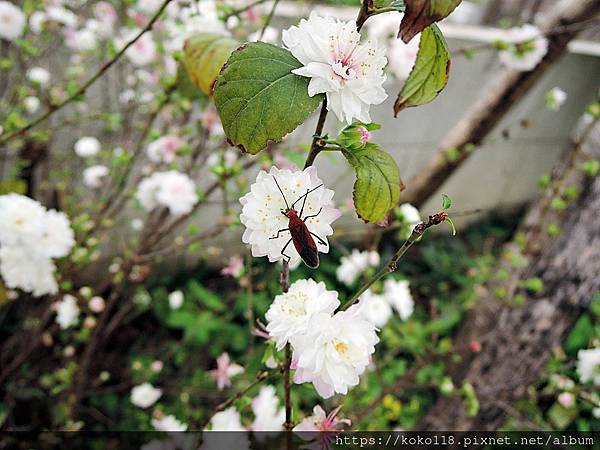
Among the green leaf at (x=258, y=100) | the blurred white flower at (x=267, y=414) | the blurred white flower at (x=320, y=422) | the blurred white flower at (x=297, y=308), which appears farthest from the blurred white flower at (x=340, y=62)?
the blurred white flower at (x=267, y=414)

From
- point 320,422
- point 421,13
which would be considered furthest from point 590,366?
point 421,13

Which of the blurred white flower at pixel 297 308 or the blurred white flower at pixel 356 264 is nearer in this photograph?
the blurred white flower at pixel 297 308

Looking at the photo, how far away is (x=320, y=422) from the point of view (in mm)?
559

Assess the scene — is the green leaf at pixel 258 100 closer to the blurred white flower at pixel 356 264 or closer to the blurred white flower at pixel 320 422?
the blurred white flower at pixel 320 422

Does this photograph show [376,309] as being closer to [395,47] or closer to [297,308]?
[395,47]

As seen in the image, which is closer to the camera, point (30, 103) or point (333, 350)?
point (333, 350)

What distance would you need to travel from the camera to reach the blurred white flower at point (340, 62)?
1.40 ft

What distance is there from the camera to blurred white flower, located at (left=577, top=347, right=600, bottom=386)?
43.7 inches

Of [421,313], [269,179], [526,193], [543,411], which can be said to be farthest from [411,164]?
[269,179]

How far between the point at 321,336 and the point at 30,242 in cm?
70

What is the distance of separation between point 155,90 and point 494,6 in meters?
2.52

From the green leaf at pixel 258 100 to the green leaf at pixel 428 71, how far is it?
0.08 m

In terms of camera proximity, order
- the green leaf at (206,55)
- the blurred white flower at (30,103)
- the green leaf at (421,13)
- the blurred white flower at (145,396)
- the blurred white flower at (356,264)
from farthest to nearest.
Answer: the blurred white flower at (30,103), the blurred white flower at (145,396), the blurred white flower at (356,264), the green leaf at (206,55), the green leaf at (421,13)

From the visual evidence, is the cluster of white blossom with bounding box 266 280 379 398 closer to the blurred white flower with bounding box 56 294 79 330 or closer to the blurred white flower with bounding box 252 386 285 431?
the blurred white flower with bounding box 252 386 285 431
